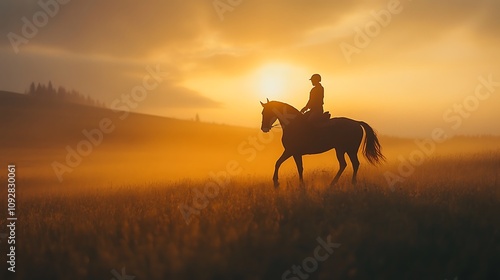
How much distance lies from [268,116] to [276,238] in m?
6.62

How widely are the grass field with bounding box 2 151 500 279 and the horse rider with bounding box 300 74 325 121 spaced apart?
2.87 meters

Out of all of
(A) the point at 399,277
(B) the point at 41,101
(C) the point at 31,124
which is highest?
(B) the point at 41,101

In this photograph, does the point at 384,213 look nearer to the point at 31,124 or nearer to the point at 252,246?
the point at 252,246

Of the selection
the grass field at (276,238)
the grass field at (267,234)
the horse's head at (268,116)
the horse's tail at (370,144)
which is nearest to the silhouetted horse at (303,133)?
the horse's head at (268,116)

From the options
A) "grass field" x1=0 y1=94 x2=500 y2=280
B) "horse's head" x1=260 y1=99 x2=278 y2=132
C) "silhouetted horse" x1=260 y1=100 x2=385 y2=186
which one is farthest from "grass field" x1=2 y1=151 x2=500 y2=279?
"horse's head" x1=260 y1=99 x2=278 y2=132

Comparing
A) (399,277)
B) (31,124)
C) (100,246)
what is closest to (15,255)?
(100,246)

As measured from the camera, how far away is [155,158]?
1841 inches

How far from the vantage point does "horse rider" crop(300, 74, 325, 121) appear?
43.6 feet

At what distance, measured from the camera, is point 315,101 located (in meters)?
13.4

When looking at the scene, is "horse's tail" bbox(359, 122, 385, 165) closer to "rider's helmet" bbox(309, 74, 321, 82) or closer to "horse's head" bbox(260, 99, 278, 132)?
"rider's helmet" bbox(309, 74, 321, 82)

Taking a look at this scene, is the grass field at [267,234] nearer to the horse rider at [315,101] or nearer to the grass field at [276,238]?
the grass field at [276,238]

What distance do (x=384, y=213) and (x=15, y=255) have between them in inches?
257

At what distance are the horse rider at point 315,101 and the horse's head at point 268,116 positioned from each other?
84cm

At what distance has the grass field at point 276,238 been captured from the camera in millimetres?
6676
